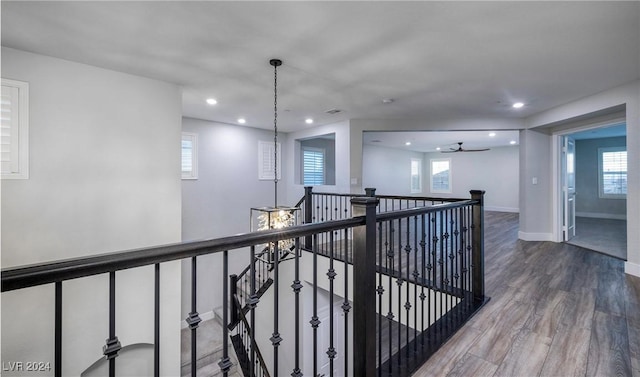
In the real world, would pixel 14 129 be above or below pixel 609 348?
above

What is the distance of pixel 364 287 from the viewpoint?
1.52 meters

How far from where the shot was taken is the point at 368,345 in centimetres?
152

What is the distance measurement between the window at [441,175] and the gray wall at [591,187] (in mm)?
3870

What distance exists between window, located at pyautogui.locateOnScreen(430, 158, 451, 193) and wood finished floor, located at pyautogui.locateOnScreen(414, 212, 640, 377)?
7570 mm

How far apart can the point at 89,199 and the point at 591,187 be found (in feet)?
39.2

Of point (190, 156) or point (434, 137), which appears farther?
point (434, 137)

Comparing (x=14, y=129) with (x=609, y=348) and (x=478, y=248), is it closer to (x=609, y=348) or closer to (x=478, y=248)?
(x=478, y=248)

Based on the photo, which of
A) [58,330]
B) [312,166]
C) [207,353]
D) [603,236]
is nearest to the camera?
[58,330]

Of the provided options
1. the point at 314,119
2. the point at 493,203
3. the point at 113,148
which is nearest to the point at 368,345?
the point at 113,148

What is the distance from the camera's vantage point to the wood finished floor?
1.85 m

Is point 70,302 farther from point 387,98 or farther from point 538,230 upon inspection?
point 538,230

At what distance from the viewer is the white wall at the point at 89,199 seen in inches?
105

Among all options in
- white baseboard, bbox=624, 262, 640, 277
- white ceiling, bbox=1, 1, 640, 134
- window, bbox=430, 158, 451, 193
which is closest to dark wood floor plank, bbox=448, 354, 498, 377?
white ceiling, bbox=1, 1, 640, 134

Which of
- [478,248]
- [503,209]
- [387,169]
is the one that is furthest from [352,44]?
[503,209]
